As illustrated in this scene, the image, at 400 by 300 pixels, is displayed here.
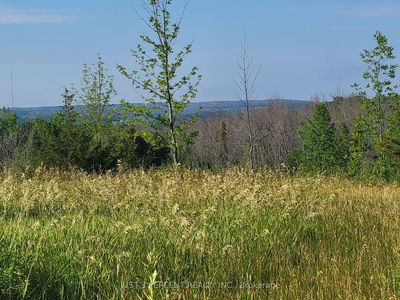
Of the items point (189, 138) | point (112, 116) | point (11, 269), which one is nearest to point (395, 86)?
point (189, 138)

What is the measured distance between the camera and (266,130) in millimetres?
61750

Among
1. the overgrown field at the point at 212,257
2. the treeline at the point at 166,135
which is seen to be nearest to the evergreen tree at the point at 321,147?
the treeline at the point at 166,135

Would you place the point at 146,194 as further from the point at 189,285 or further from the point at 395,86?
the point at 395,86

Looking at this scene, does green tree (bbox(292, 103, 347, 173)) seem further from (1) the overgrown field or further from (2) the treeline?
(1) the overgrown field

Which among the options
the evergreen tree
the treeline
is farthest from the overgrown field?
the evergreen tree

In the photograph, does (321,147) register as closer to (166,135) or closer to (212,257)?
(166,135)

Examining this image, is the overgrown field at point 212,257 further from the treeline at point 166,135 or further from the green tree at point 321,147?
the green tree at point 321,147

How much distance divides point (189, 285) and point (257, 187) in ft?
7.44

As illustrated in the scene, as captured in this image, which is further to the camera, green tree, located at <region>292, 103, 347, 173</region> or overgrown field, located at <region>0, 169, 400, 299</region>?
green tree, located at <region>292, 103, 347, 173</region>

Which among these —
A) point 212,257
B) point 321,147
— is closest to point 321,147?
point 321,147

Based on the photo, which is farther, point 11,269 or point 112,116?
point 112,116

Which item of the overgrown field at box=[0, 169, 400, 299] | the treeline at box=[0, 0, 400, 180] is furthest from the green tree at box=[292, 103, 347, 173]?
the overgrown field at box=[0, 169, 400, 299]

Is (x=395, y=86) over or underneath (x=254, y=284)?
over

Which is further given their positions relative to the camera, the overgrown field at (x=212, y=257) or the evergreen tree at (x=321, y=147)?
the evergreen tree at (x=321, y=147)
